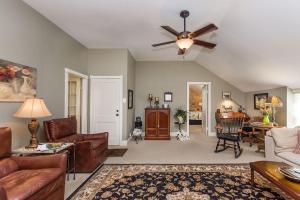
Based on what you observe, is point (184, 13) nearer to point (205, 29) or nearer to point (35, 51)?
point (205, 29)

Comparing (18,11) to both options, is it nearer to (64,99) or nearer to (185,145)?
(64,99)

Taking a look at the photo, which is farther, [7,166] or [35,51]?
[35,51]

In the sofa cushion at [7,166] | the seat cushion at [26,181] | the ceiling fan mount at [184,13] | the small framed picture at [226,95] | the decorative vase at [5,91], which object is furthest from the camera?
the small framed picture at [226,95]

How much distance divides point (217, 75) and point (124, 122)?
396cm

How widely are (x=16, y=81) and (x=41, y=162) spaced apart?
1305mm

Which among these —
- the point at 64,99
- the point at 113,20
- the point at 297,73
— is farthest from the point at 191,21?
the point at 64,99

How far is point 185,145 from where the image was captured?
5.18 metres

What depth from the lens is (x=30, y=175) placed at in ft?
6.29

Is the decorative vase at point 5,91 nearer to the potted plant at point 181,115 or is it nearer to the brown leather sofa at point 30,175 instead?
the brown leather sofa at point 30,175

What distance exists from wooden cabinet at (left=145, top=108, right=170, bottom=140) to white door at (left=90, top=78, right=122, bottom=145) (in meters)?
1.20

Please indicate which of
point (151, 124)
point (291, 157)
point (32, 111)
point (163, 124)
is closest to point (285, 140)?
point (291, 157)

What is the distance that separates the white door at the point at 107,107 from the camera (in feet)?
16.9

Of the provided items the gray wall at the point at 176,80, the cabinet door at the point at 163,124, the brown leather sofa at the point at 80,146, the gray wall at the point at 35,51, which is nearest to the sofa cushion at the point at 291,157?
the brown leather sofa at the point at 80,146

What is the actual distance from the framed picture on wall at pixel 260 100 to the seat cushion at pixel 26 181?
5764 millimetres
